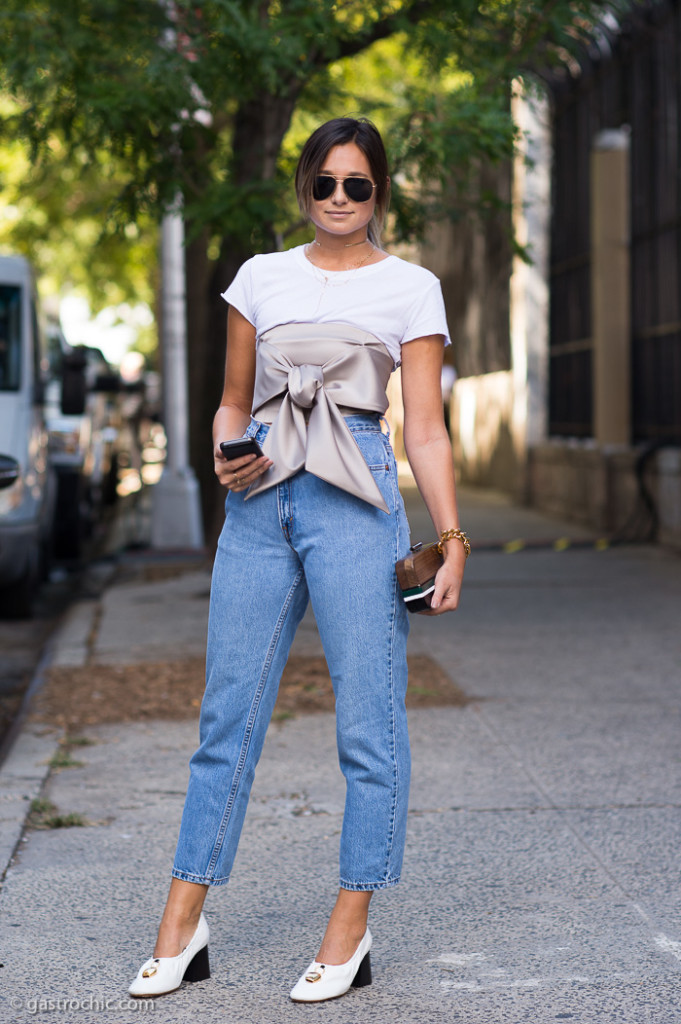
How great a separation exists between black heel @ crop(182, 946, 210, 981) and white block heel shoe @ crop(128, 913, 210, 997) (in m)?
0.03

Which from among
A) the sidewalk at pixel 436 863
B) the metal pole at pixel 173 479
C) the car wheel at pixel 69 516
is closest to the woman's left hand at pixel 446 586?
the sidewalk at pixel 436 863

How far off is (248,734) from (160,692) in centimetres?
331

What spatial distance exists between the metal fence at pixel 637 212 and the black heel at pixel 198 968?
905 centimetres

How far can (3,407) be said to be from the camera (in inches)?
352

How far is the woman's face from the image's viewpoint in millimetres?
3061

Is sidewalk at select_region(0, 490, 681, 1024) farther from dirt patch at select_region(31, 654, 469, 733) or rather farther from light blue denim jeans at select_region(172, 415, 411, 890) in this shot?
light blue denim jeans at select_region(172, 415, 411, 890)

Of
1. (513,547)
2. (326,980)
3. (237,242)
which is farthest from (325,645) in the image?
(513,547)

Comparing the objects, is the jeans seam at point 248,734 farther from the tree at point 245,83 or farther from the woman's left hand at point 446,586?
the tree at point 245,83

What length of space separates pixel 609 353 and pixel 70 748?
9281 millimetres

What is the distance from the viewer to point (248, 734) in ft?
10.1

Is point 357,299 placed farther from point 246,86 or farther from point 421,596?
point 246,86

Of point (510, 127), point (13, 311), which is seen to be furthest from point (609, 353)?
point (510, 127)

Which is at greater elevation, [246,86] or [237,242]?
[246,86]

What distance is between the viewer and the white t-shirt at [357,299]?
3008mm
